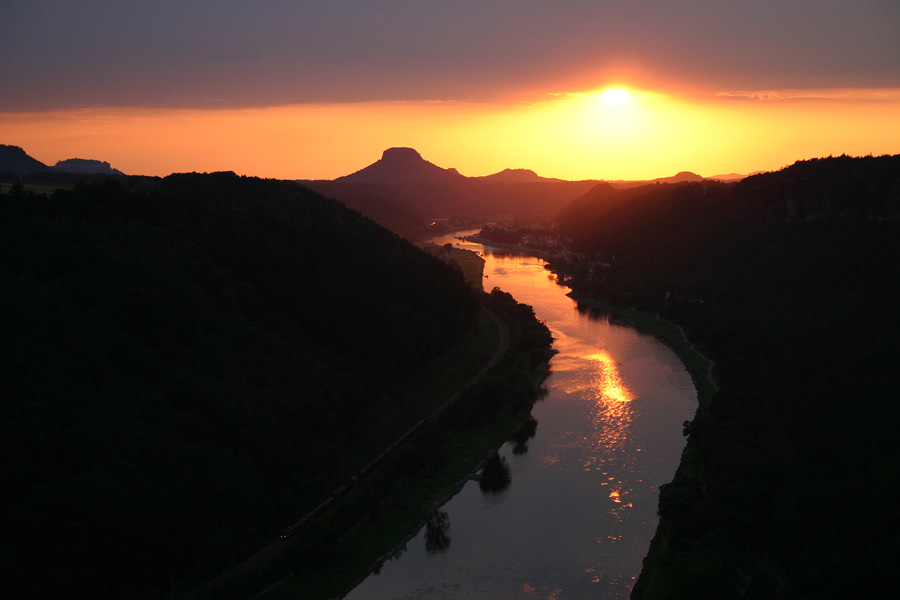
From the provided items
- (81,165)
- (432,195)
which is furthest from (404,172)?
(81,165)

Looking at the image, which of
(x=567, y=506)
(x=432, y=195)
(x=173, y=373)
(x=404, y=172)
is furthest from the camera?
(x=404, y=172)

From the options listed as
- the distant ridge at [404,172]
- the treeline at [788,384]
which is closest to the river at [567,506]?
the treeline at [788,384]

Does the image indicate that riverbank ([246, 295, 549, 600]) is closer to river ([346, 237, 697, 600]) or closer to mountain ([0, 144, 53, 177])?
river ([346, 237, 697, 600])

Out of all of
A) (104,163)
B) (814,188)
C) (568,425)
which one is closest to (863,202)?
(814,188)

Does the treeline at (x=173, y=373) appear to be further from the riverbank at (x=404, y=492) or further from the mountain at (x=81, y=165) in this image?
the mountain at (x=81, y=165)

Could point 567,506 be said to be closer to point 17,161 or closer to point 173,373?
point 173,373

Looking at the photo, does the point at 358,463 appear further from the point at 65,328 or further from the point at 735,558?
the point at 735,558
